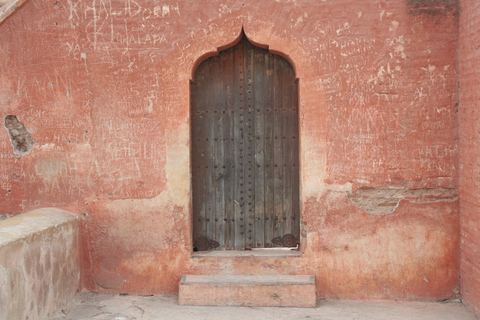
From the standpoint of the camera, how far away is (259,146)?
463cm

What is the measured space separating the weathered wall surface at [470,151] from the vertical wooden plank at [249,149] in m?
2.05

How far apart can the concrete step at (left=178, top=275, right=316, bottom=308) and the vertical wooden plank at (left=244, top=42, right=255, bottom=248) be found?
23.4 inches

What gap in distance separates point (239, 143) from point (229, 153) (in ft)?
0.50

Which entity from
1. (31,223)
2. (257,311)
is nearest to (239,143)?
(257,311)

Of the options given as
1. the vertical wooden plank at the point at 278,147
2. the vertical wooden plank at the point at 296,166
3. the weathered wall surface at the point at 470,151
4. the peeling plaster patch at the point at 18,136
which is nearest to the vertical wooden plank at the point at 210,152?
the vertical wooden plank at the point at 278,147

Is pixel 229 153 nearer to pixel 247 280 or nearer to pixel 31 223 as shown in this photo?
pixel 247 280

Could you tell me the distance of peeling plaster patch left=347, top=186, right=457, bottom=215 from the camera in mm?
4242

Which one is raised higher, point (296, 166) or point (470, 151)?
point (470, 151)

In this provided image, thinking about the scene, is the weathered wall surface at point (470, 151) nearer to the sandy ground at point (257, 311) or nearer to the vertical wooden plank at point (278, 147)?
the sandy ground at point (257, 311)

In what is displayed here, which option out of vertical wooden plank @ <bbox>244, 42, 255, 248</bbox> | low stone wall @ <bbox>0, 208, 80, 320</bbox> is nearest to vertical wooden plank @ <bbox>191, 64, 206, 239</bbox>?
vertical wooden plank @ <bbox>244, 42, 255, 248</bbox>

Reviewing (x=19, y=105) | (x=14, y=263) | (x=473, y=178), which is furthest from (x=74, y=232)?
(x=473, y=178)

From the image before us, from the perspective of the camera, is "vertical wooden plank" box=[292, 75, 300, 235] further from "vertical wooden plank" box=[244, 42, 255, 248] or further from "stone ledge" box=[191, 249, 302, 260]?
"vertical wooden plank" box=[244, 42, 255, 248]

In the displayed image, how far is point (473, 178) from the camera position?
388 centimetres

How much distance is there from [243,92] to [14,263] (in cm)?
268
